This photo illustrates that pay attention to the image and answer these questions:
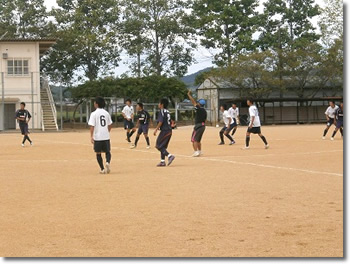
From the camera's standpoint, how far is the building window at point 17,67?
5031cm

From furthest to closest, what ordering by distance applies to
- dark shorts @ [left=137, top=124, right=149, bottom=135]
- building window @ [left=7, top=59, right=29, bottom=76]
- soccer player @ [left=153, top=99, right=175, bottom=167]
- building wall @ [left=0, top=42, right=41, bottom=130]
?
building window @ [left=7, top=59, right=29, bottom=76] < building wall @ [left=0, top=42, right=41, bottom=130] < dark shorts @ [left=137, top=124, right=149, bottom=135] < soccer player @ [left=153, top=99, right=175, bottom=167]

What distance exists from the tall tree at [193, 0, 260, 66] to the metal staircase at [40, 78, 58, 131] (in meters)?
19.1

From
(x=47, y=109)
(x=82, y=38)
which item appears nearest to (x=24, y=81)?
(x=47, y=109)

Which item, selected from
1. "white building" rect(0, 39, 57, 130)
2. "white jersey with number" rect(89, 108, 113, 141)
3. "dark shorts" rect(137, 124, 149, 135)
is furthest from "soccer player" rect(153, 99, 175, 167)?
"white building" rect(0, 39, 57, 130)

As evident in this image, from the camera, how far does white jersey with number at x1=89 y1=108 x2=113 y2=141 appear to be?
15.3 m

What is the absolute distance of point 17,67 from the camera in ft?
166

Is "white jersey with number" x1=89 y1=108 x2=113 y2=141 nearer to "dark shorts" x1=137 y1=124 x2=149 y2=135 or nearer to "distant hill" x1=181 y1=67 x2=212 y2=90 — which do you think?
"dark shorts" x1=137 y1=124 x2=149 y2=135

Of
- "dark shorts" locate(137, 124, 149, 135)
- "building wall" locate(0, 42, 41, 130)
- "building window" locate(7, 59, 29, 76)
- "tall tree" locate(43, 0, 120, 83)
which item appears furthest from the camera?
"tall tree" locate(43, 0, 120, 83)

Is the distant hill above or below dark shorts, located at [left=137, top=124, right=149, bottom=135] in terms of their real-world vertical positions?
above

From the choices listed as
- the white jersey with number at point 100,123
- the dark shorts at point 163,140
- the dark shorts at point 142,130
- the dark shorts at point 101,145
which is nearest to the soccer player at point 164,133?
the dark shorts at point 163,140

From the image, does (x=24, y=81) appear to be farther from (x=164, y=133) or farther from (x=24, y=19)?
(x=164, y=133)

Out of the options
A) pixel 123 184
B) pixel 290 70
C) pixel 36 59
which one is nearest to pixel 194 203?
pixel 123 184

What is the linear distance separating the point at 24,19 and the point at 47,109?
15.2m

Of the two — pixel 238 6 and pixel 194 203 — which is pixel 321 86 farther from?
pixel 194 203
